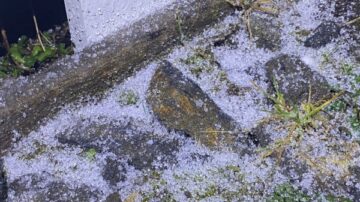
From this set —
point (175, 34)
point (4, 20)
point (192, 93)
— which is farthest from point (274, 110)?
point (4, 20)

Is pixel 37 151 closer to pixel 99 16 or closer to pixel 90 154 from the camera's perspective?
pixel 90 154

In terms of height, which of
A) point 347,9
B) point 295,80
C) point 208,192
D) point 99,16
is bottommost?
point 208,192

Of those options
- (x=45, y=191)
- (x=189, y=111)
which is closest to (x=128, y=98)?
(x=189, y=111)

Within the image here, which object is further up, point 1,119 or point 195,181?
point 1,119

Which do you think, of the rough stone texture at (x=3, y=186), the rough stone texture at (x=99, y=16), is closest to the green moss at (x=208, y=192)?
the rough stone texture at (x=3, y=186)

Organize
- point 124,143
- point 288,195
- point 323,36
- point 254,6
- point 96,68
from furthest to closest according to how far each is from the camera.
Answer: point 254,6 < point 323,36 < point 96,68 < point 124,143 < point 288,195

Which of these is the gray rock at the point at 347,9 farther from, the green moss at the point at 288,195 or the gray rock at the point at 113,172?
the gray rock at the point at 113,172

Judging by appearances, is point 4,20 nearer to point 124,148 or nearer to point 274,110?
point 124,148
